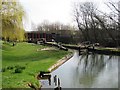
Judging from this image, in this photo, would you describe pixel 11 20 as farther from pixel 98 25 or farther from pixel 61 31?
pixel 61 31

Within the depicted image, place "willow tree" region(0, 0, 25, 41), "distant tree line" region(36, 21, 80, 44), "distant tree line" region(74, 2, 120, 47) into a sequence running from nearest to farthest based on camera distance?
1. "willow tree" region(0, 0, 25, 41)
2. "distant tree line" region(74, 2, 120, 47)
3. "distant tree line" region(36, 21, 80, 44)

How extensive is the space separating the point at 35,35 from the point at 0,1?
3397 inches

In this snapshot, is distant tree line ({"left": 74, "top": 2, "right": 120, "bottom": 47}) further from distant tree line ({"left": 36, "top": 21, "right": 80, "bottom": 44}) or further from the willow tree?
the willow tree

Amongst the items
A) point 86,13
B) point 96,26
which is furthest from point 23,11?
point 86,13

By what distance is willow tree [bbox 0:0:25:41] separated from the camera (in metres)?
29.3

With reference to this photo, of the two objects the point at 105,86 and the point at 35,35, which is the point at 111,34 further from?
the point at 35,35

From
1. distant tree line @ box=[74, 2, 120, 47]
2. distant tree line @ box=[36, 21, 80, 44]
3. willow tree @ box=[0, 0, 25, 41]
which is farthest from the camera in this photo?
distant tree line @ box=[36, 21, 80, 44]

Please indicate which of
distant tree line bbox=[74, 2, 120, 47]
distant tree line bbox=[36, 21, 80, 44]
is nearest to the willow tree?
distant tree line bbox=[74, 2, 120, 47]

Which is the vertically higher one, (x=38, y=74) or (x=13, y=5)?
(x=13, y=5)

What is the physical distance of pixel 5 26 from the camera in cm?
2930

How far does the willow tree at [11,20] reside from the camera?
96.0ft

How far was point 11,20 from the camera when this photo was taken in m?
29.6

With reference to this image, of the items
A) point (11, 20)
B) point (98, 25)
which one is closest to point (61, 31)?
point (98, 25)

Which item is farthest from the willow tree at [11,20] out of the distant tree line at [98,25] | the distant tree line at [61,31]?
the distant tree line at [61,31]
